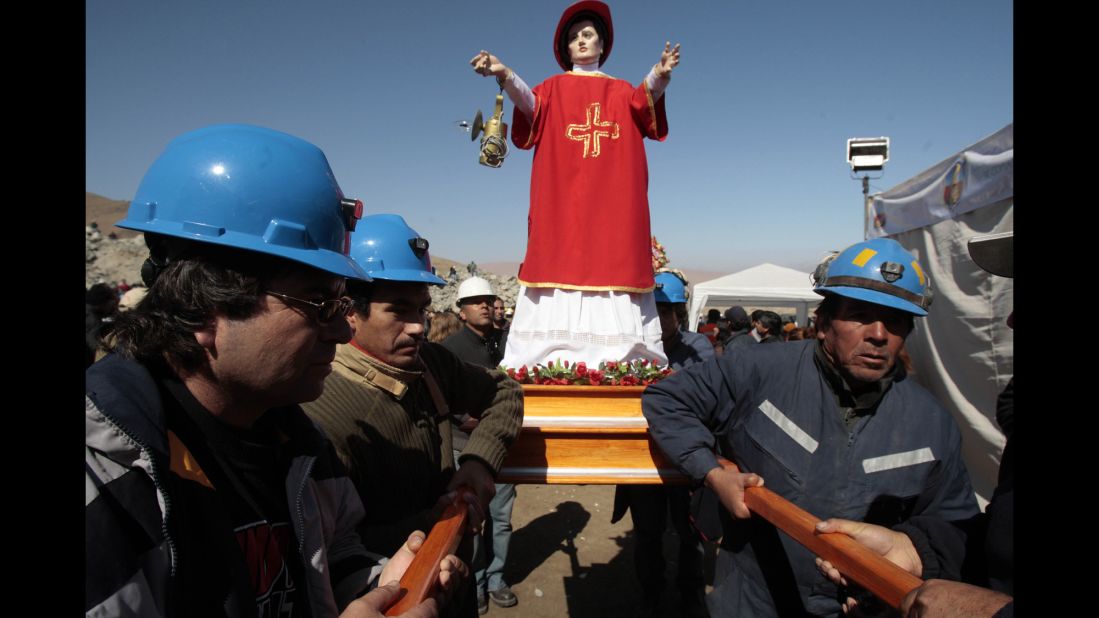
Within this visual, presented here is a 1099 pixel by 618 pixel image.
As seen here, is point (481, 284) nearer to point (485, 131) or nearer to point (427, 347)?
point (485, 131)

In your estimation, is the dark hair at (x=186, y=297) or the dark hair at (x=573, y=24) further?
the dark hair at (x=573, y=24)

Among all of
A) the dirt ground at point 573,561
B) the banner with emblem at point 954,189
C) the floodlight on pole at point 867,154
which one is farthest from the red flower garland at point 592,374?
the floodlight on pole at point 867,154

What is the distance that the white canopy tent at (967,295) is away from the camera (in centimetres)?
538

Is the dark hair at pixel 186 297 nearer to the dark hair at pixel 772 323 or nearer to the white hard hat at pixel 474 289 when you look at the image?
the white hard hat at pixel 474 289

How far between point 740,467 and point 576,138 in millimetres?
2182

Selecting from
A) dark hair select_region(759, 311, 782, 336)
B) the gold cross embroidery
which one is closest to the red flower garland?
the gold cross embroidery

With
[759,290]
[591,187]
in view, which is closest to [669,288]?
[591,187]

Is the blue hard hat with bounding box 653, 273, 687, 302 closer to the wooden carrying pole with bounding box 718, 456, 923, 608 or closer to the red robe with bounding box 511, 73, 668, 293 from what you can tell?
the red robe with bounding box 511, 73, 668, 293

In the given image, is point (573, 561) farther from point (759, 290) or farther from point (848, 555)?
point (759, 290)

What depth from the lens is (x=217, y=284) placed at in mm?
1252

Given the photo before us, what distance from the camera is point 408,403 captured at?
82.4 inches

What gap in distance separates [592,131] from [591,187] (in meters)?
0.36

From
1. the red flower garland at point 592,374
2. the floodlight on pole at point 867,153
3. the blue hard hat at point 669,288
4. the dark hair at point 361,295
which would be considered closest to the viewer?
the dark hair at point 361,295

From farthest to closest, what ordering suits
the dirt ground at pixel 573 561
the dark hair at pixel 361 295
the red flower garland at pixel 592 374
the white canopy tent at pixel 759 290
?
the white canopy tent at pixel 759 290
the dirt ground at pixel 573 561
the red flower garland at pixel 592 374
the dark hair at pixel 361 295
